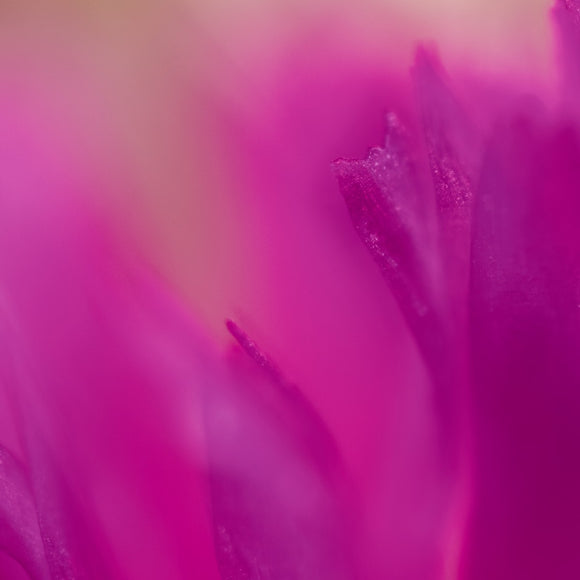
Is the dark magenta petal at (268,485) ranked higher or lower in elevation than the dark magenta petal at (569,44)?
lower

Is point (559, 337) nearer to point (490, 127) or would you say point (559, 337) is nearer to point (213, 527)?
point (490, 127)

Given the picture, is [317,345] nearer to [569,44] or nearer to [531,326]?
[531,326]

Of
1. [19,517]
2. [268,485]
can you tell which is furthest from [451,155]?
[19,517]

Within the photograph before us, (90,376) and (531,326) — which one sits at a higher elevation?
(90,376)

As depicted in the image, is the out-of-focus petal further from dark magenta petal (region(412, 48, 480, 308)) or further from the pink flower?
dark magenta petal (region(412, 48, 480, 308))

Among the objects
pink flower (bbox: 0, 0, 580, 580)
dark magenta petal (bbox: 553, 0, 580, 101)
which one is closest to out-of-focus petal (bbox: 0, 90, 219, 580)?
pink flower (bbox: 0, 0, 580, 580)

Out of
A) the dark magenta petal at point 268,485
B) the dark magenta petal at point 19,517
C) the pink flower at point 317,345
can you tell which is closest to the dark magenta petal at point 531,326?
the pink flower at point 317,345

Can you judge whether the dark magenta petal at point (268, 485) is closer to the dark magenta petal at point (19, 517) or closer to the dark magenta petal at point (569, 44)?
the dark magenta petal at point (19, 517)

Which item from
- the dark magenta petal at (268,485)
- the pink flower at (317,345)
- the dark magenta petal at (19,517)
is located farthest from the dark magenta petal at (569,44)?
the dark magenta petal at (19,517)

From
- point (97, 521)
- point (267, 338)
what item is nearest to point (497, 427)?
point (267, 338)
